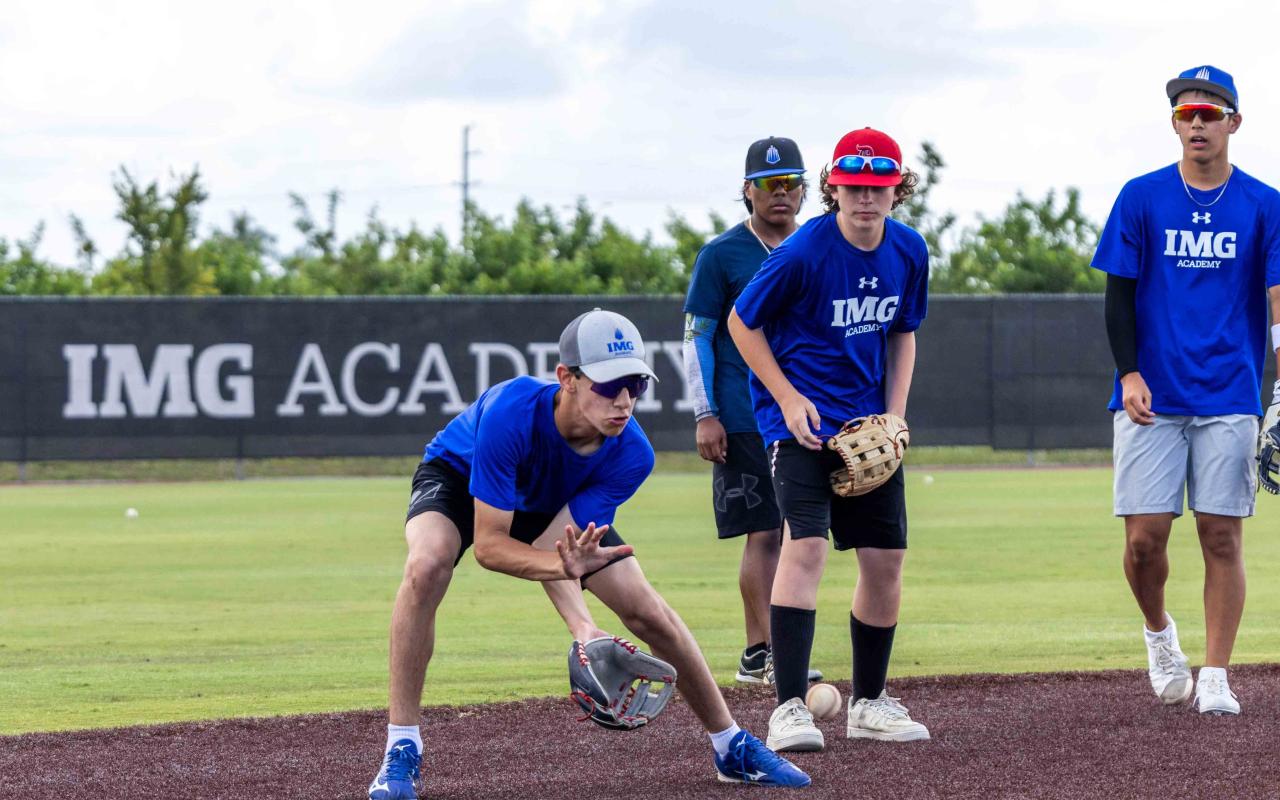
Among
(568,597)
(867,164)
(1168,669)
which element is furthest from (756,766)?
(1168,669)

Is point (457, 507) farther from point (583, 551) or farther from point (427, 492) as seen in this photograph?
point (583, 551)

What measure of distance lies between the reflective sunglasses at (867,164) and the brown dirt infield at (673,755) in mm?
2016

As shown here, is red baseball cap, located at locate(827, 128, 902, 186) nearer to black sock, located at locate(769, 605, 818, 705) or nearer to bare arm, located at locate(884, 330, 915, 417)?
bare arm, located at locate(884, 330, 915, 417)

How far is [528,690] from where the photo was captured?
7.93 metres

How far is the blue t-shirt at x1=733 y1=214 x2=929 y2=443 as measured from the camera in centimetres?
645

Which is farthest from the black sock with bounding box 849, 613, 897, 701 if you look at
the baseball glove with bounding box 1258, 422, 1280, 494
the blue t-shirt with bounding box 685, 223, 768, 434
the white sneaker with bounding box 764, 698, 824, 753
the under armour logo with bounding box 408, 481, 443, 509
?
the under armour logo with bounding box 408, 481, 443, 509

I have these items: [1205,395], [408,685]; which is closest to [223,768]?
[408,685]

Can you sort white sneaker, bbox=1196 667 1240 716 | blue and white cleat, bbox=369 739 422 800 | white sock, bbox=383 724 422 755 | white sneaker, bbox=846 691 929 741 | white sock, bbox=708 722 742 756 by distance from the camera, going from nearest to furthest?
1. blue and white cleat, bbox=369 739 422 800
2. white sock, bbox=383 724 422 755
3. white sock, bbox=708 722 742 756
4. white sneaker, bbox=846 691 929 741
5. white sneaker, bbox=1196 667 1240 716

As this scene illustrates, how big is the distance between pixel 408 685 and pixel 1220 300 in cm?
350

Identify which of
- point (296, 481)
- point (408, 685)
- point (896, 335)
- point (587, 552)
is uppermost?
point (896, 335)

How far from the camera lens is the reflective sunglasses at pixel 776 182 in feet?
25.1

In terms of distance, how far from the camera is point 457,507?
588 centimetres

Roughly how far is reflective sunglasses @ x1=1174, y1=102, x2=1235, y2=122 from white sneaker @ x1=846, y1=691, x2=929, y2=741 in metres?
2.52

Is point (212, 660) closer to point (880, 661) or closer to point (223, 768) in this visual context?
point (223, 768)
